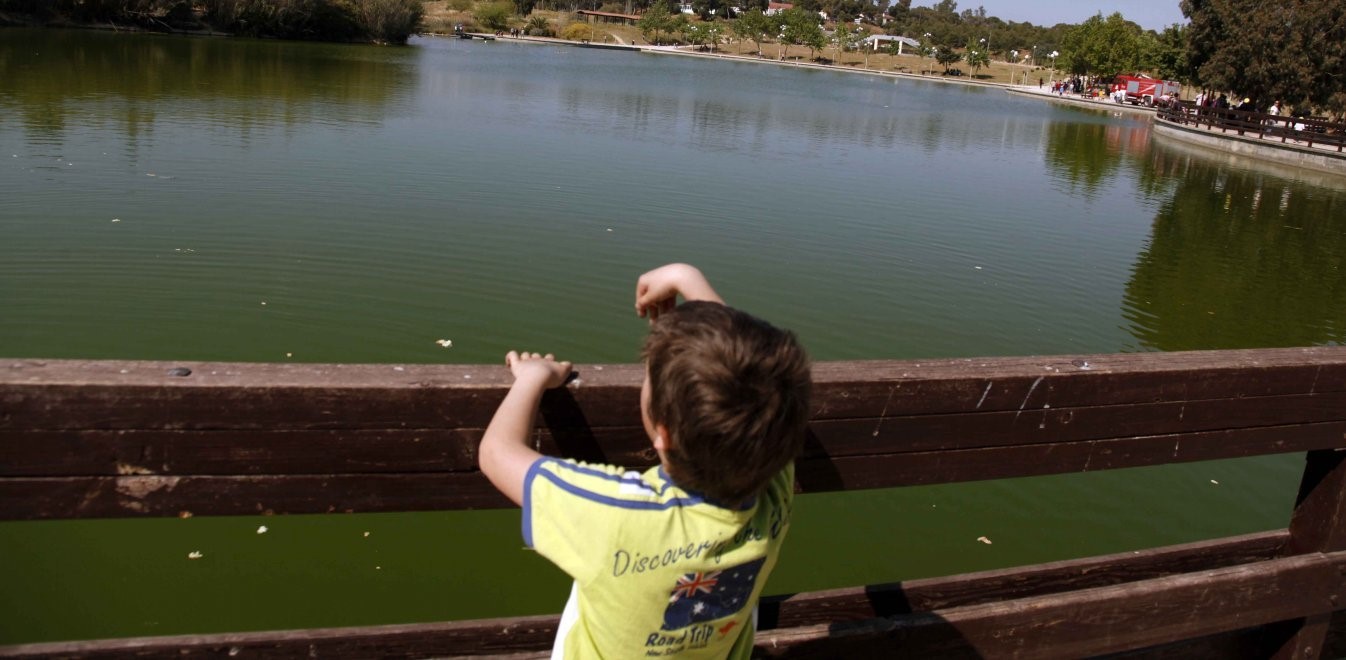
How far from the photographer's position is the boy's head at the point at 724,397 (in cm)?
153

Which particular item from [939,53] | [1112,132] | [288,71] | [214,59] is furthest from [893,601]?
[939,53]

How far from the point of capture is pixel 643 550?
62.9 inches

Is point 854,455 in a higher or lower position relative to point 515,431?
lower

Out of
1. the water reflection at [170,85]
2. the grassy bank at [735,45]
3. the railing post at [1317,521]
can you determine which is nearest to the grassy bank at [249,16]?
the water reflection at [170,85]

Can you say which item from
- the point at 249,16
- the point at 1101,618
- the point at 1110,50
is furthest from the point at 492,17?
the point at 1101,618

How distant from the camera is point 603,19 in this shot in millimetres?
137875

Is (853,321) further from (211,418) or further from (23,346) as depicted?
(211,418)

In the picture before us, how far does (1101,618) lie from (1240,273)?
1424 centimetres

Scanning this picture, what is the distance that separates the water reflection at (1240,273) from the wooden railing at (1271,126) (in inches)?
386

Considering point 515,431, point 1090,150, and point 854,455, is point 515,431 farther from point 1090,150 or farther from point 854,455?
point 1090,150

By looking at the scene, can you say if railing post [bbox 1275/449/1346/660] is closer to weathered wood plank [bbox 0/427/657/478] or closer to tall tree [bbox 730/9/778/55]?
weathered wood plank [bbox 0/427/657/478]

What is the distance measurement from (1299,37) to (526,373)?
45.8m

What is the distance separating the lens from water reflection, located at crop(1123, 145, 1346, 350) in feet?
37.4

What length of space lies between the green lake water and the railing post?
10.0ft
